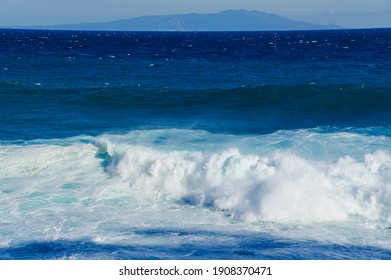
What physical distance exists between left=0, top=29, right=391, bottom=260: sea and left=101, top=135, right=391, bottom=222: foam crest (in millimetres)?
49

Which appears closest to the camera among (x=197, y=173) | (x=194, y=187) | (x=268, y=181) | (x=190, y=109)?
(x=268, y=181)

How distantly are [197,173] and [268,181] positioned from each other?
2560 mm

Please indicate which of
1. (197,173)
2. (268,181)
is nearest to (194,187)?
(197,173)

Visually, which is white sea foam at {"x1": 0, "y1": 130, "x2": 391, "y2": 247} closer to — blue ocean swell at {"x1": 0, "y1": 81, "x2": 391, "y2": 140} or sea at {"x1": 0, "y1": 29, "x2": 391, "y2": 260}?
sea at {"x1": 0, "y1": 29, "x2": 391, "y2": 260}

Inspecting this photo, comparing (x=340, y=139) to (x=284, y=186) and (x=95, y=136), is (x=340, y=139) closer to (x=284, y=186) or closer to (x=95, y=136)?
(x=284, y=186)

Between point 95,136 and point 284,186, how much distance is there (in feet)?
33.2

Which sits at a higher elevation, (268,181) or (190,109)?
(190,109)

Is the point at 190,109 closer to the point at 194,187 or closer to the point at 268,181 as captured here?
the point at 194,187

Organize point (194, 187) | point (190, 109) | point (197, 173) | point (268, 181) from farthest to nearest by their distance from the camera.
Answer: point (190, 109), point (197, 173), point (194, 187), point (268, 181)

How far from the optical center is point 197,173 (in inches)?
596

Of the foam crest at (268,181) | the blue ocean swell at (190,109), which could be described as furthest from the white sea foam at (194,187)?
the blue ocean swell at (190,109)

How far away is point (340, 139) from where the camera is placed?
19.1 m

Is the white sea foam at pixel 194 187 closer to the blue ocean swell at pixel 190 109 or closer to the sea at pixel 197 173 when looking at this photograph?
the sea at pixel 197 173

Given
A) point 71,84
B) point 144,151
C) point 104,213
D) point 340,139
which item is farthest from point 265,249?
point 71,84
